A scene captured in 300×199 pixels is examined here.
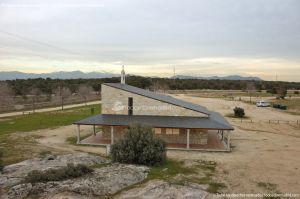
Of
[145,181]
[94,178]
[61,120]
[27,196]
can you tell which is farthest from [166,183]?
[61,120]

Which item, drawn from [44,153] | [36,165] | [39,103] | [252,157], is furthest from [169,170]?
[39,103]

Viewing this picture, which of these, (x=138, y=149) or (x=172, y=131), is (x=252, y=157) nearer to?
(x=172, y=131)

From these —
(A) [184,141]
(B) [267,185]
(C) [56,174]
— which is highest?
(C) [56,174]

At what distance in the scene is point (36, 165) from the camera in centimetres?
1702

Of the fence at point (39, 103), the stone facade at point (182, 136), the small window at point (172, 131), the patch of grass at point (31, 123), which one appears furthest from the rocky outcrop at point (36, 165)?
the fence at point (39, 103)

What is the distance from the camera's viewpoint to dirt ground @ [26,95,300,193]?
15867 millimetres

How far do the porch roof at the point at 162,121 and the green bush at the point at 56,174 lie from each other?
31.1ft

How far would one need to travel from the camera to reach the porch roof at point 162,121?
2400 centimetres

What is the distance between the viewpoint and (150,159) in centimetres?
1833

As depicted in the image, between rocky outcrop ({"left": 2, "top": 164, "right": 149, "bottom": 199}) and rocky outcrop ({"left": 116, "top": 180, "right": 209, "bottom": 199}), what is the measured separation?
2.44 feet

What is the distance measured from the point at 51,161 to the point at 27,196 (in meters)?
6.14

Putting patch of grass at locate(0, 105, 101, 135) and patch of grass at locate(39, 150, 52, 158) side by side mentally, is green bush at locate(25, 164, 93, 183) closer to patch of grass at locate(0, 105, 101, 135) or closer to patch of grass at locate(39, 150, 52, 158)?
patch of grass at locate(39, 150, 52, 158)

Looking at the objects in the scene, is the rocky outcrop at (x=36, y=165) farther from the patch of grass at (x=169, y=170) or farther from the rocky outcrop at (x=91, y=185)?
the patch of grass at (x=169, y=170)

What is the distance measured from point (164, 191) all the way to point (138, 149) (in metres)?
5.34
